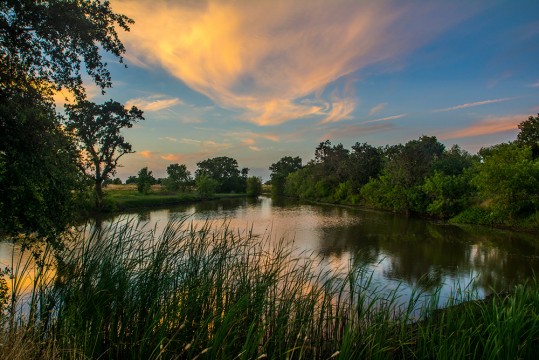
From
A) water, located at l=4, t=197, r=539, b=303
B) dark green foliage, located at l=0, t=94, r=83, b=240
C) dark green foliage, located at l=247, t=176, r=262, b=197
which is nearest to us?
dark green foliage, located at l=0, t=94, r=83, b=240

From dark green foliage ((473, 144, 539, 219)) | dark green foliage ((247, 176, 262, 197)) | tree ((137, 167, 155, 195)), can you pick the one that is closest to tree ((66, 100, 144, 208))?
tree ((137, 167, 155, 195))

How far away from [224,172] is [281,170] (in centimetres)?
1906

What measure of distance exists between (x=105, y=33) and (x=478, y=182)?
24.9 m

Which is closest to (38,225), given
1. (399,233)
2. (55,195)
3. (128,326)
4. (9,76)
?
(55,195)

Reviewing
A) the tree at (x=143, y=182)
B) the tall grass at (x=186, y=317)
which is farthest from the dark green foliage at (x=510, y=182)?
the tree at (x=143, y=182)

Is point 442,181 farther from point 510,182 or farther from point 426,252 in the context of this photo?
point 426,252

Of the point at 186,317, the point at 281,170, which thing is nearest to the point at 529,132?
the point at 186,317

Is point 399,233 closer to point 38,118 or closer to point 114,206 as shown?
point 38,118

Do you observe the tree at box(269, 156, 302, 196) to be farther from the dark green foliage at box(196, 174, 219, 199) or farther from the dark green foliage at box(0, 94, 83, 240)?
the dark green foliage at box(0, 94, 83, 240)

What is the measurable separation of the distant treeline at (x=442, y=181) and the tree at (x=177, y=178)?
26.7m

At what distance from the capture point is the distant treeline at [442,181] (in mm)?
21516

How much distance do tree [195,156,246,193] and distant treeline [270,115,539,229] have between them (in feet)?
112

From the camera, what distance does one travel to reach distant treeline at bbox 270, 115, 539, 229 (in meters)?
21.5

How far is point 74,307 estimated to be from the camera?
381cm
